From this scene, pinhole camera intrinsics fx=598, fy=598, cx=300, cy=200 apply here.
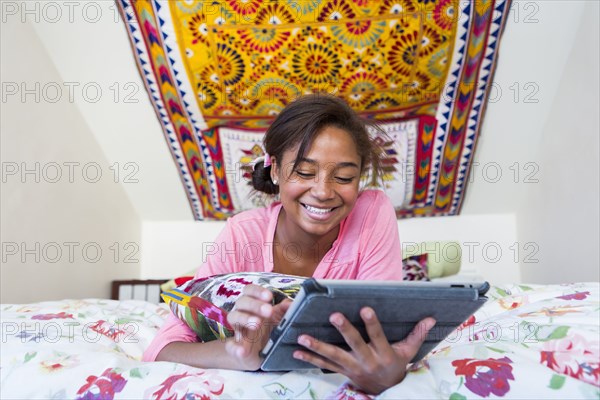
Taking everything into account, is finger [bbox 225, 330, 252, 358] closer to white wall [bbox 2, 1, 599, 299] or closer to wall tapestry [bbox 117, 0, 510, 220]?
wall tapestry [bbox 117, 0, 510, 220]

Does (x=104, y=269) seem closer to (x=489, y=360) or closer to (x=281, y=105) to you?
(x=281, y=105)

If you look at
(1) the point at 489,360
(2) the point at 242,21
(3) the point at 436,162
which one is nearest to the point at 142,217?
(2) the point at 242,21

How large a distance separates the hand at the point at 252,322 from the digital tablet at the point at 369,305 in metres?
0.02

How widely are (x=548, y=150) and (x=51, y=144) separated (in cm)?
194

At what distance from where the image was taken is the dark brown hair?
46.3 inches

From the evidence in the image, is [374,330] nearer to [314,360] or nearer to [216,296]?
[314,360]

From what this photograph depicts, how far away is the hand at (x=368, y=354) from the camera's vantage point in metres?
0.76

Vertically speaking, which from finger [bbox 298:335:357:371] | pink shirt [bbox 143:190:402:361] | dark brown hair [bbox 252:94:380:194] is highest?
dark brown hair [bbox 252:94:380:194]

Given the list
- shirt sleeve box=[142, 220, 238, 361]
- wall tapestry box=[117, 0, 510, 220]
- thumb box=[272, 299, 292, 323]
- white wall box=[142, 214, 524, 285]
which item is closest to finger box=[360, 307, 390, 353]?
thumb box=[272, 299, 292, 323]

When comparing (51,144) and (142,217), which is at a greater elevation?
(51,144)

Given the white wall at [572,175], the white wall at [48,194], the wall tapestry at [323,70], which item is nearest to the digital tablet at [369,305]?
the wall tapestry at [323,70]

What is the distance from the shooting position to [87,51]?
227 centimetres

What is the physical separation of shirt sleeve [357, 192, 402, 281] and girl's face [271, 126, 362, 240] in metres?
0.08

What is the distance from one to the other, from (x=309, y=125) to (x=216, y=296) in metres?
→ 0.40
